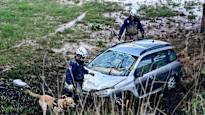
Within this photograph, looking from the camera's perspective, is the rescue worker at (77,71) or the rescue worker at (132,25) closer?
the rescue worker at (77,71)

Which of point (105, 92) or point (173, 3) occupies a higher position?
point (105, 92)

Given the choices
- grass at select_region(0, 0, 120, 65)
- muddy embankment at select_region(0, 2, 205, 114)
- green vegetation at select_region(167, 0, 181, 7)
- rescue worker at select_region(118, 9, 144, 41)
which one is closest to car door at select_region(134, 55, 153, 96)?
muddy embankment at select_region(0, 2, 205, 114)

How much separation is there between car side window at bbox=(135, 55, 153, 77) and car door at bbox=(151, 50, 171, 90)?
0.49 ft

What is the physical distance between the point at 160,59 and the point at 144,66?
82 centimetres

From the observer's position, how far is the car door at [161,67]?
12.9 metres

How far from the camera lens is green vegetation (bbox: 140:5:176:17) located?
25234 mm

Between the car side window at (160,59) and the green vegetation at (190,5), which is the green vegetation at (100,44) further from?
the green vegetation at (190,5)

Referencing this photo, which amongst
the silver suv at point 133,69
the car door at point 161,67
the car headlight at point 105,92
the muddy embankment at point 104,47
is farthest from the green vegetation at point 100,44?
the car headlight at point 105,92

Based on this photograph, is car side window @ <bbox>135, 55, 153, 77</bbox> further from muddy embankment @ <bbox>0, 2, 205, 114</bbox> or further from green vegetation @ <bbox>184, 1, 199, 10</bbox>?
green vegetation @ <bbox>184, 1, 199, 10</bbox>

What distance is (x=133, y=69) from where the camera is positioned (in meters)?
12.4

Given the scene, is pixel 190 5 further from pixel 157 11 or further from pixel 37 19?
pixel 37 19

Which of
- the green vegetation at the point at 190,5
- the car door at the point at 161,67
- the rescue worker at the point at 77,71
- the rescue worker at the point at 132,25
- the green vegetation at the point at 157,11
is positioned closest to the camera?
the rescue worker at the point at 77,71

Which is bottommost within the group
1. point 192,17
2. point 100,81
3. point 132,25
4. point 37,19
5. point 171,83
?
point 192,17

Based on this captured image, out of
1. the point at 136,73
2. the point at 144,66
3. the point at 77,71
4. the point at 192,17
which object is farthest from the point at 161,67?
the point at 192,17
